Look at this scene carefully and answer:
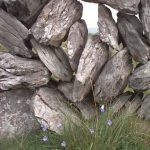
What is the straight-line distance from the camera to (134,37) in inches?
277

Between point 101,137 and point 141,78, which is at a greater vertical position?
point 141,78

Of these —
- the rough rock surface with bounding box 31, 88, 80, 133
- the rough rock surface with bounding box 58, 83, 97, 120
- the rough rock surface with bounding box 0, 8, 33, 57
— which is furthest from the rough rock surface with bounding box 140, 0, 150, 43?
the rough rock surface with bounding box 0, 8, 33, 57

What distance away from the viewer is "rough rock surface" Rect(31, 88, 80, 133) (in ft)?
24.1

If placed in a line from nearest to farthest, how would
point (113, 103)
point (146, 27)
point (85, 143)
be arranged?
point (85, 143)
point (146, 27)
point (113, 103)

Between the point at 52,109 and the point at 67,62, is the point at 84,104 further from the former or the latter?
the point at 67,62

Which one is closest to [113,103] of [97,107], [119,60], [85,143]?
[97,107]

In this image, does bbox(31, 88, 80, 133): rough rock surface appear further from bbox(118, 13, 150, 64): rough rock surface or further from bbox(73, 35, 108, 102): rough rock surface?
bbox(118, 13, 150, 64): rough rock surface

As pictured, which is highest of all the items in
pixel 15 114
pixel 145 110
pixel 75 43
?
pixel 75 43

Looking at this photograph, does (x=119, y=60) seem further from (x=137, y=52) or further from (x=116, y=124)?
(x=116, y=124)

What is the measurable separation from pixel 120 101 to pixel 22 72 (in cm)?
188

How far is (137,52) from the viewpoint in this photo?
7094 millimetres

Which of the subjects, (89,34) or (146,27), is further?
(89,34)

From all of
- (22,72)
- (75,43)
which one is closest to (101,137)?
(75,43)

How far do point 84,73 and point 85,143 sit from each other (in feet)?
4.14
